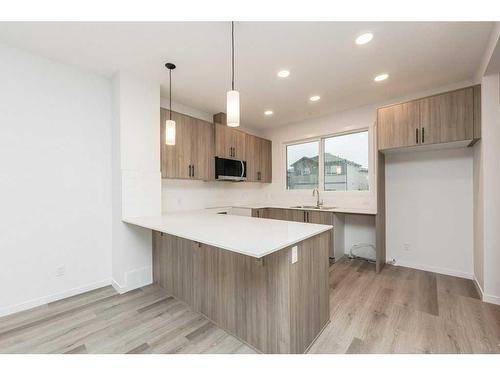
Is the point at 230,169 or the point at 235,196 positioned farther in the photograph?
the point at 235,196

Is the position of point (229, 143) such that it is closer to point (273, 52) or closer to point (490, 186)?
point (273, 52)

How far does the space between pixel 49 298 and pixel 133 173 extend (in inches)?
63.0

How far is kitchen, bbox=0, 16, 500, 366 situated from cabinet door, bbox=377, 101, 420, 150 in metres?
0.02

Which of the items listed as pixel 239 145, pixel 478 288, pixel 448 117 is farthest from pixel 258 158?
pixel 478 288

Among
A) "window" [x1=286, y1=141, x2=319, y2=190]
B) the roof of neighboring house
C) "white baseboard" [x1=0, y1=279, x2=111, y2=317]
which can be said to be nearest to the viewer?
"white baseboard" [x1=0, y1=279, x2=111, y2=317]

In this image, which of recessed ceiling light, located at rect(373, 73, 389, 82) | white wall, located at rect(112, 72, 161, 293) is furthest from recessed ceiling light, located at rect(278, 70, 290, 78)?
white wall, located at rect(112, 72, 161, 293)

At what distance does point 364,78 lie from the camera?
282cm

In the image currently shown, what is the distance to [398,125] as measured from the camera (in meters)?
2.96

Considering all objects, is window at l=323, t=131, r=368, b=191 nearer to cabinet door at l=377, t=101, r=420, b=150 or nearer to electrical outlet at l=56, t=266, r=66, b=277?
cabinet door at l=377, t=101, r=420, b=150

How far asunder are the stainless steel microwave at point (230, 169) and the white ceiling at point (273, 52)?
1147 mm

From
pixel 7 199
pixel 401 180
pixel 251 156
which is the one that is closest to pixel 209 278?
pixel 7 199

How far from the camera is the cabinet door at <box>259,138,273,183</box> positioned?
4.78 m

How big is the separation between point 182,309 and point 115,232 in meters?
1.30

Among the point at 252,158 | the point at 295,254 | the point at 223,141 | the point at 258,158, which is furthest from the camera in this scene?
the point at 258,158
